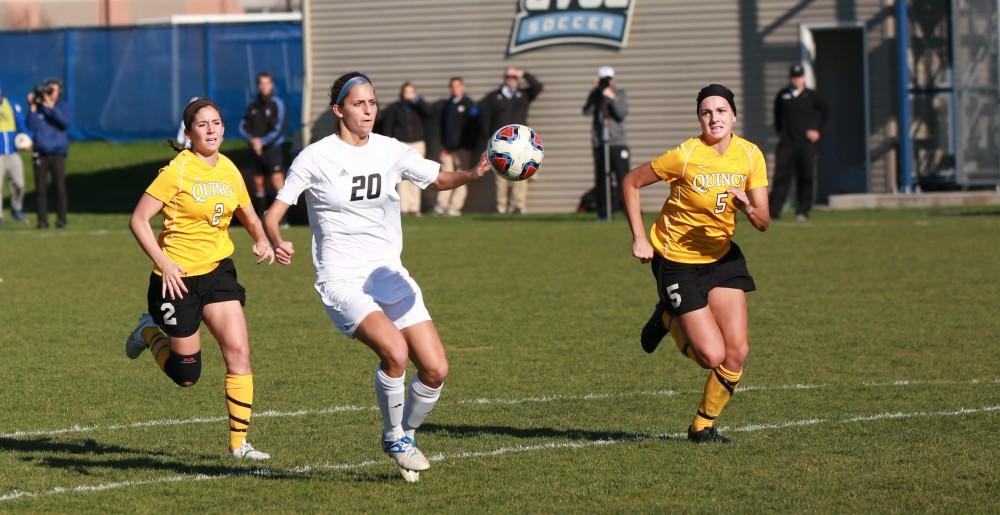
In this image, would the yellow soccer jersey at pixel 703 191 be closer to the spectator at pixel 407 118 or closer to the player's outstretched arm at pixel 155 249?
the player's outstretched arm at pixel 155 249

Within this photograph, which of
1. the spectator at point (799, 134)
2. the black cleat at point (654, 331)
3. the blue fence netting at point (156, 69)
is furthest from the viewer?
the blue fence netting at point (156, 69)

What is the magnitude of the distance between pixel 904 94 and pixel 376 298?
66.3 feet

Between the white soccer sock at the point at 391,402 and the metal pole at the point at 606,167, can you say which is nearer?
the white soccer sock at the point at 391,402

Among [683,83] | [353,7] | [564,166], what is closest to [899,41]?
[683,83]

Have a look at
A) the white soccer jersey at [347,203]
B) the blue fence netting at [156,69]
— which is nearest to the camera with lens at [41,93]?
the blue fence netting at [156,69]


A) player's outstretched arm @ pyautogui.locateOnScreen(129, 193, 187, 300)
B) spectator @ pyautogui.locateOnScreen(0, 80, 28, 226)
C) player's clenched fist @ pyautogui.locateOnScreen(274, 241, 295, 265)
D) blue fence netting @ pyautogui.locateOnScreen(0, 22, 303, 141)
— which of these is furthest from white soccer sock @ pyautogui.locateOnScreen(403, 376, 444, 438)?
blue fence netting @ pyautogui.locateOnScreen(0, 22, 303, 141)

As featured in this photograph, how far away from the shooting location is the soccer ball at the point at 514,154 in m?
8.20

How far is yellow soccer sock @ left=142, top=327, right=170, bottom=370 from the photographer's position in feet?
30.1

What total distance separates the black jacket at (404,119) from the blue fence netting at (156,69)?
12.8 metres

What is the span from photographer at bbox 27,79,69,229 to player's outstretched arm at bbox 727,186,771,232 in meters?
17.8

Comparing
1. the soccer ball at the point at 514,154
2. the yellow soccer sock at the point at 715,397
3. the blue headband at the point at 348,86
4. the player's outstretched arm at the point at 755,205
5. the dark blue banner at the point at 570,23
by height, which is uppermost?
the dark blue banner at the point at 570,23

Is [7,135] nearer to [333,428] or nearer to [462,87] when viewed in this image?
[462,87]

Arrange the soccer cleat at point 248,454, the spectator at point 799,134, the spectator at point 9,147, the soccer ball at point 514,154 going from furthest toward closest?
the spectator at point 9,147, the spectator at point 799,134, the soccer cleat at point 248,454, the soccer ball at point 514,154

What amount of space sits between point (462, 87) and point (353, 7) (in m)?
2.84
